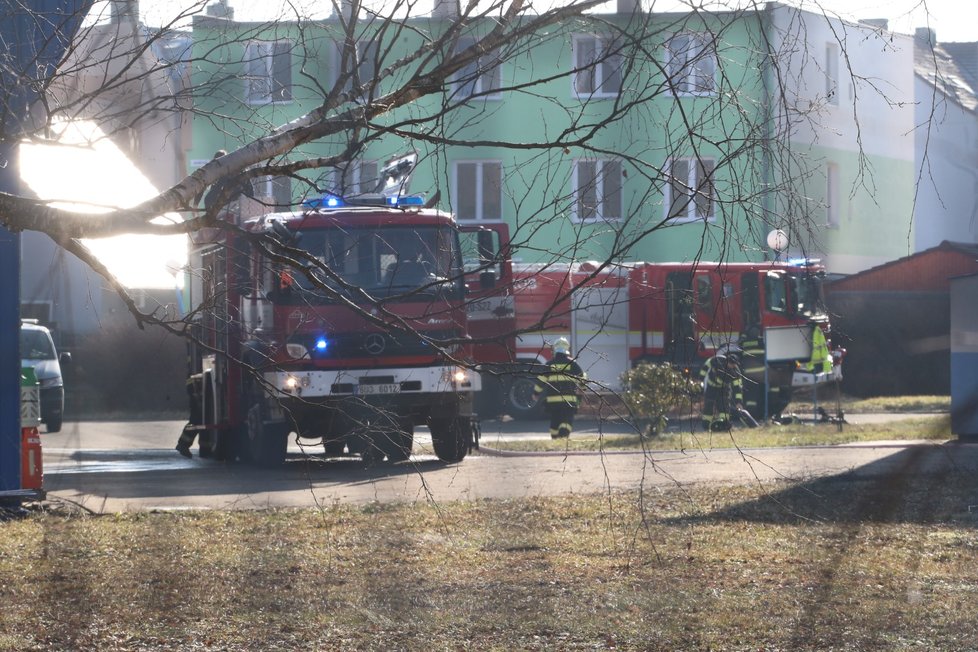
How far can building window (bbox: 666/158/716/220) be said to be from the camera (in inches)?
208

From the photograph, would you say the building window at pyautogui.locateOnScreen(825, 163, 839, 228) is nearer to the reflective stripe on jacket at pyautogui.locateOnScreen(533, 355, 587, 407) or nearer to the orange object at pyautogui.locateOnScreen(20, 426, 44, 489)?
the reflective stripe on jacket at pyautogui.locateOnScreen(533, 355, 587, 407)

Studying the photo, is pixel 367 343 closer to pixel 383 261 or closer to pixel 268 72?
pixel 383 261

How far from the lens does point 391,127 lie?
5.34m

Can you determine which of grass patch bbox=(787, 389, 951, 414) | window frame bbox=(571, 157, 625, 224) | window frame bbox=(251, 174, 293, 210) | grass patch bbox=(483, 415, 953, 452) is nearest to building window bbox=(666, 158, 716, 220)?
window frame bbox=(571, 157, 625, 224)

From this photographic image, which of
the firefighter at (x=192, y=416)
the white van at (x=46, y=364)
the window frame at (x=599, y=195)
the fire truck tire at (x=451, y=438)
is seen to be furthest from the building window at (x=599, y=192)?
the white van at (x=46, y=364)

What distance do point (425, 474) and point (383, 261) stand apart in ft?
17.5

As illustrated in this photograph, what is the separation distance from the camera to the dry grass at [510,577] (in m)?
5.85

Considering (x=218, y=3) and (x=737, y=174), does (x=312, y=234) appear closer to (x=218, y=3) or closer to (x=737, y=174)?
(x=218, y=3)

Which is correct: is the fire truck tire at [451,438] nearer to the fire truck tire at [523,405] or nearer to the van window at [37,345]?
the fire truck tire at [523,405]

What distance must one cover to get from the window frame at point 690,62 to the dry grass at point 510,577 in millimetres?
2032

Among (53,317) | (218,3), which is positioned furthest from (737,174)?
(53,317)

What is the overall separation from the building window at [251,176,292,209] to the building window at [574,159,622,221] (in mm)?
1373

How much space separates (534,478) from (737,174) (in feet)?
26.8

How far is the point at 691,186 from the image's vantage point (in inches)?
Answer: 211
